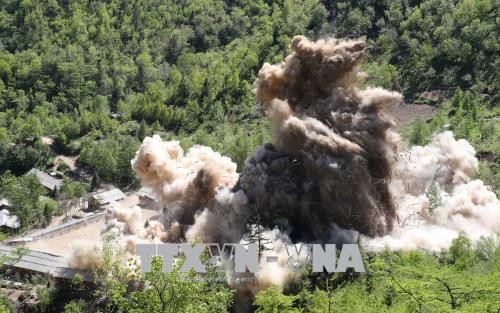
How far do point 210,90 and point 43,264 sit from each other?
53161 millimetres

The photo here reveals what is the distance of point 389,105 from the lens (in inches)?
1437

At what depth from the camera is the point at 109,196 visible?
201 feet

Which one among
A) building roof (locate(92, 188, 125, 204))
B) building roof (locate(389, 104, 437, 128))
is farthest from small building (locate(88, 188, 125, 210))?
building roof (locate(389, 104, 437, 128))

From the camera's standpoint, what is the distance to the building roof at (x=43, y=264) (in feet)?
123

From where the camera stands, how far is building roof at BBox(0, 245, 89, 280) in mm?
37438

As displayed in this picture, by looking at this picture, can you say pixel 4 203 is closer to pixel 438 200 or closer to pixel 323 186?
pixel 323 186

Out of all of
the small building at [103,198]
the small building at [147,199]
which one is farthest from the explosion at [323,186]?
the small building at [103,198]

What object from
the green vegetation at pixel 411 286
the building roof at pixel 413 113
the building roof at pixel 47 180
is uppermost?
the building roof at pixel 413 113

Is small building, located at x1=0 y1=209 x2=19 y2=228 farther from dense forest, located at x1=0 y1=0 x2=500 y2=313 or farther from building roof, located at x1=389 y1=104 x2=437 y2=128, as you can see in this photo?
building roof, located at x1=389 y1=104 x2=437 y2=128

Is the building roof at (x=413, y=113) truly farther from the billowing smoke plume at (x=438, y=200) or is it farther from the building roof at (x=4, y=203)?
the building roof at (x=4, y=203)

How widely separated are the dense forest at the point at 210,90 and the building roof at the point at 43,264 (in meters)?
1.22

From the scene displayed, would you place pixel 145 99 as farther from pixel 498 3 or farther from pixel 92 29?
pixel 498 3

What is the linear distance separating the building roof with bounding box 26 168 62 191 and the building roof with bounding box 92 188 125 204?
29.1 ft

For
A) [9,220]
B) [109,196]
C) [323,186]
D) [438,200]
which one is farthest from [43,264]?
[438,200]
